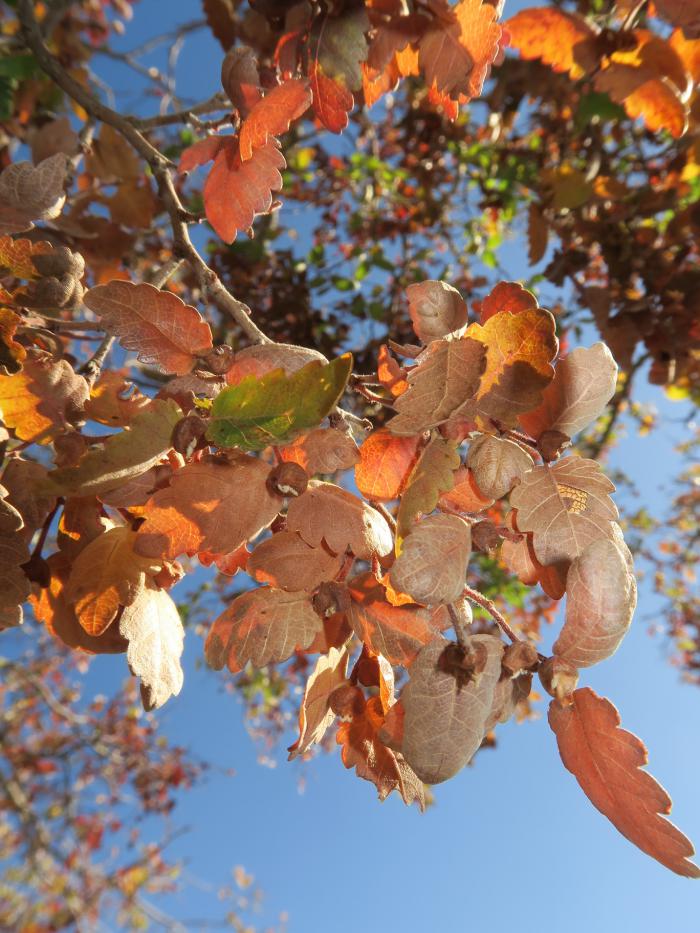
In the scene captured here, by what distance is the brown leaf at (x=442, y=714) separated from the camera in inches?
23.8

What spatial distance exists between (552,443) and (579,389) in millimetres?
63

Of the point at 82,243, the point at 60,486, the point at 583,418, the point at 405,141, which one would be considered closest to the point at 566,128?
the point at 405,141

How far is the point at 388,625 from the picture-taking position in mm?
703

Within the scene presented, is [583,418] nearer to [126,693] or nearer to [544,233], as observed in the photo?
[544,233]

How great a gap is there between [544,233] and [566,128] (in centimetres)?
199

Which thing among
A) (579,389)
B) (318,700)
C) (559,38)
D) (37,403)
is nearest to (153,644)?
(318,700)

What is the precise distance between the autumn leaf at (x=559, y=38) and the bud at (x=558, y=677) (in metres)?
0.99

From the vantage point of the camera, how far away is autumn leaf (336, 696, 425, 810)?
0.78 m

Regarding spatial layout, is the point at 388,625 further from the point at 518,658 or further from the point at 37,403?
the point at 37,403

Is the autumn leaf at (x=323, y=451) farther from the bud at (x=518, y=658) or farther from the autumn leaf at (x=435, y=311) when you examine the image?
the bud at (x=518, y=658)

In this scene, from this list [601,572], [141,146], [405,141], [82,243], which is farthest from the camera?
[405,141]

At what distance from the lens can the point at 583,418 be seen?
70 centimetres

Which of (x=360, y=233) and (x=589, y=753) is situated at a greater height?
(x=360, y=233)

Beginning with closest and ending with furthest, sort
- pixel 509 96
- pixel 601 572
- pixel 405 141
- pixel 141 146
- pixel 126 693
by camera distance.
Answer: pixel 601 572 < pixel 141 146 < pixel 509 96 < pixel 405 141 < pixel 126 693
